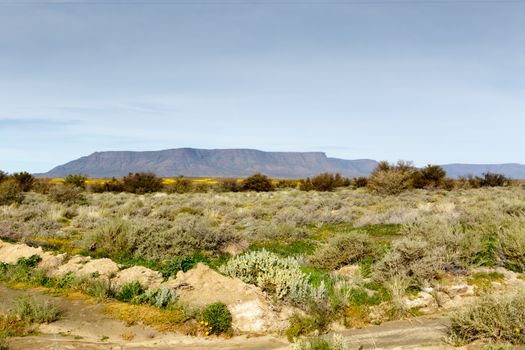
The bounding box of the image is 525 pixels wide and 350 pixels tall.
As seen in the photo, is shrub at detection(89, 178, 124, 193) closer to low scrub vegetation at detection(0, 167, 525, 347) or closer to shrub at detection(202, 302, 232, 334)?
low scrub vegetation at detection(0, 167, 525, 347)

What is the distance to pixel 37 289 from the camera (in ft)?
40.8

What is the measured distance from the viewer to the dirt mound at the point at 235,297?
1029cm

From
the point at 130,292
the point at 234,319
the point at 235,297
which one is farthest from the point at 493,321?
the point at 130,292

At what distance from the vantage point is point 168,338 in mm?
9602

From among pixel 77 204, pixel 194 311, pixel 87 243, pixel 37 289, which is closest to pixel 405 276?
pixel 194 311

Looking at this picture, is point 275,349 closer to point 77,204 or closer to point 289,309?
point 289,309

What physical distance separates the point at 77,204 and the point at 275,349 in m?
27.3

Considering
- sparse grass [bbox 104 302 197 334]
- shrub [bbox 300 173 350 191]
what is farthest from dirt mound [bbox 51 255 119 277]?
shrub [bbox 300 173 350 191]

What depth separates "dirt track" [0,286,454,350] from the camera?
348 inches

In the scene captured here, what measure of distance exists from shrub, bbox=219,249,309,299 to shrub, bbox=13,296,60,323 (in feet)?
14.3

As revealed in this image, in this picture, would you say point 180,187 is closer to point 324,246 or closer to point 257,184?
point 257,184

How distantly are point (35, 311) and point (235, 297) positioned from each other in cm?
454

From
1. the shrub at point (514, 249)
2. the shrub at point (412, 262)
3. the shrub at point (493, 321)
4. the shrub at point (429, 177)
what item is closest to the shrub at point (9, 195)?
the shrub at point (412, 262)

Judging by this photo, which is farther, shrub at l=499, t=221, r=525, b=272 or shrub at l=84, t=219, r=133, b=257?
shrub at l=84, t=219, r=133, b=257
